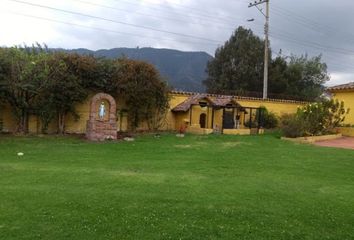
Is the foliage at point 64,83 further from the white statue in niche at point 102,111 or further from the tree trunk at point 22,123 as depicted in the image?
the white statue in niche at point 102,111

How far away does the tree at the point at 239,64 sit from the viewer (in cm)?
4553

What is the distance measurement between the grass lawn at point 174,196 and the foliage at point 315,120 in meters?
7.65

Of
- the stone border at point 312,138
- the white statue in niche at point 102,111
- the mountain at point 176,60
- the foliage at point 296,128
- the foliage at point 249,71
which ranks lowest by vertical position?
the stone border at point 312,138

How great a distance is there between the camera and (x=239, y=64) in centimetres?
4594

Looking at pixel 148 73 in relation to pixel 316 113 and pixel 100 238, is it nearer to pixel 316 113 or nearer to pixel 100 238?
pixel 316 113

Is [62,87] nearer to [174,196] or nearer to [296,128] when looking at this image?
[296,128]

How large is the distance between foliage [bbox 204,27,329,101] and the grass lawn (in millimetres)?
30572

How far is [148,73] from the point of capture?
890 inches

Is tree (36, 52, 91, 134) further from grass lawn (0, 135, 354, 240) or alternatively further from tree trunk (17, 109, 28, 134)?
grass lawn (0, 135, 354, 240)

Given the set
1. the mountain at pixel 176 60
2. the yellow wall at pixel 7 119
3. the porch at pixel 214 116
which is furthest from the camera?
the mountain at pixel 176 60

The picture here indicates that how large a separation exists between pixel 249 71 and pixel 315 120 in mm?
22590

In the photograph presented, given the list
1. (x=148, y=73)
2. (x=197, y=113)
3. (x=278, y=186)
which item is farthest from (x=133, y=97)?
(x=278, y=186)

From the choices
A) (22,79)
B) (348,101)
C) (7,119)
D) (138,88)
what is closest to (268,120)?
(348,101)

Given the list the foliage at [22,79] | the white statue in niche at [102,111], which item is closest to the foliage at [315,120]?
the white statue in niche at [102,111]
